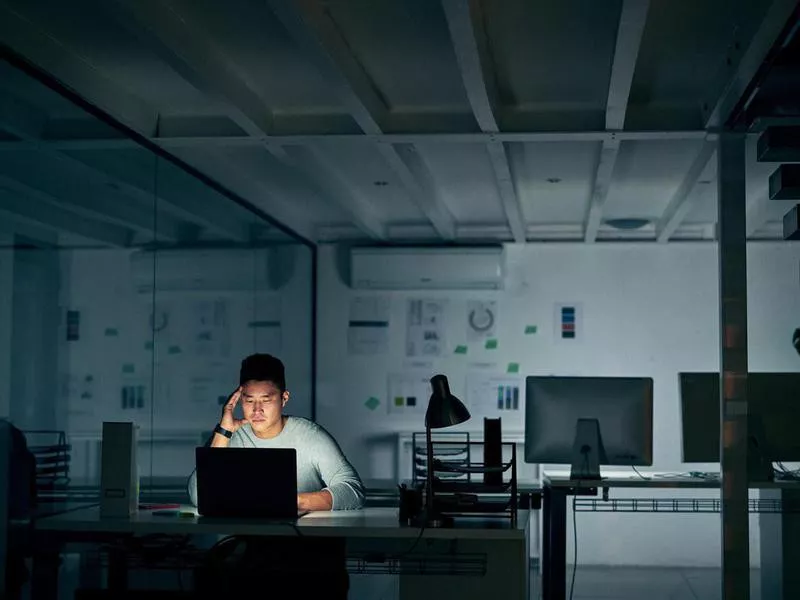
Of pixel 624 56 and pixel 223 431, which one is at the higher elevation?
pixel 624 56

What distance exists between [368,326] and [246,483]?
4545mm

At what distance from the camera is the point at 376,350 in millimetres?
8031

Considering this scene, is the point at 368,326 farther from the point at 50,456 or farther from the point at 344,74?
the point at 50,456

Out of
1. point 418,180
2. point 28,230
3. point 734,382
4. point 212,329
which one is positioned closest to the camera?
point 28,230

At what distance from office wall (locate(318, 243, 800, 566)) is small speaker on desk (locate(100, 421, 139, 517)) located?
4297 millimetres

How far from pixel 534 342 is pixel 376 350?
124 centimetres

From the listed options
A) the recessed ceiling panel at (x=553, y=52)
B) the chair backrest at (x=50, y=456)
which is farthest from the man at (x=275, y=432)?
the recessed ceiling panel at (x=553, y=52)

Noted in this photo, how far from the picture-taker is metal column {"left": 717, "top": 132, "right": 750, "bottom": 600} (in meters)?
4.52

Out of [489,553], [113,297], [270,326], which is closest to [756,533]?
[270,326]

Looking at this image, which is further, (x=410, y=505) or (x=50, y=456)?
(x=50, y=456)

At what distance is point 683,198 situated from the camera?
244 inches

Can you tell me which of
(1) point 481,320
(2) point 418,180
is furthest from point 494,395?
(2) point 418,180

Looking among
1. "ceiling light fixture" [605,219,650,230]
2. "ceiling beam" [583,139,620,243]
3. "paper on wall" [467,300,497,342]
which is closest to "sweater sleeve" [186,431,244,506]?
"ceiling beam" [583,139,620,243]

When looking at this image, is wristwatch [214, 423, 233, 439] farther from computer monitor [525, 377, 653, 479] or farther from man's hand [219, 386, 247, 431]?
computer monitor [525, 377, 653, 479]
